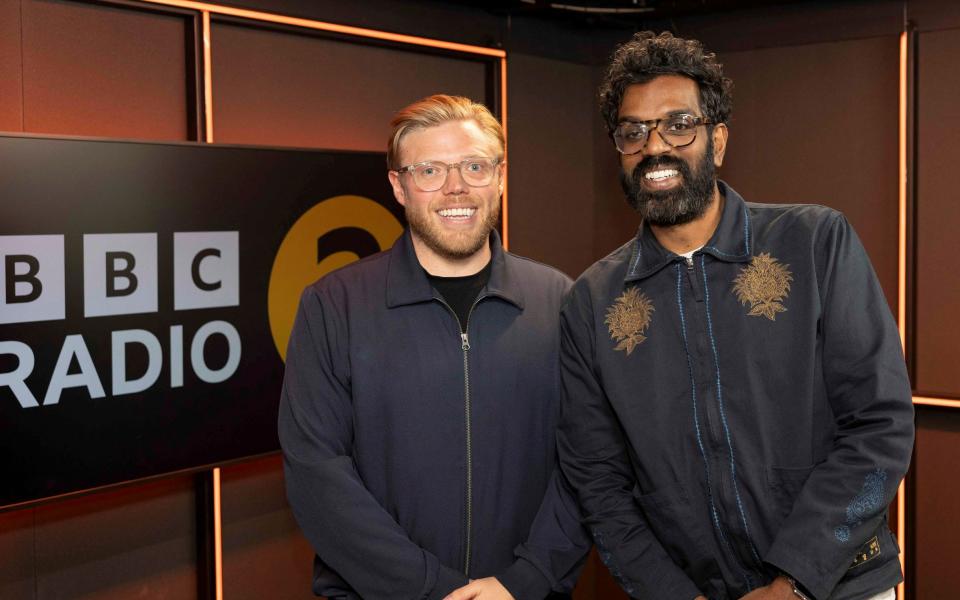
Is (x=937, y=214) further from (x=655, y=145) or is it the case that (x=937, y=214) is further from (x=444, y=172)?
(x=444, y=172)

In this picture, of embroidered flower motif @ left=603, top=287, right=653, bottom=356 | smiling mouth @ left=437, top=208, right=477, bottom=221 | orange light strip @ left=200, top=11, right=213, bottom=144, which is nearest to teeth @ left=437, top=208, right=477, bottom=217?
smiling mouth @ left=437, top=208, right=477, bottom=221

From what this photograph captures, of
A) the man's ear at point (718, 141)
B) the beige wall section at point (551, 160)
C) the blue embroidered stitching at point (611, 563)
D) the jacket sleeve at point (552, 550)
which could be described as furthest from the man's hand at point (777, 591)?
the beige wall section at point (551, 160)

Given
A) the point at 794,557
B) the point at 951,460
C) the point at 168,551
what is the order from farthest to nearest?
the point at 951,460, the point at 168,551, the point at 794,557

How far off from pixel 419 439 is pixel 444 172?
0.55 metres

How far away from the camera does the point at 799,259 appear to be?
1876mm

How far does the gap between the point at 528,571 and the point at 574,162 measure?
8.52ft

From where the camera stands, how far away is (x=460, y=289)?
2098 mm

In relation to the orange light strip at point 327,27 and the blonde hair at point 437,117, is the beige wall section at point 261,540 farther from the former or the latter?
the blonde hair at point 437,117

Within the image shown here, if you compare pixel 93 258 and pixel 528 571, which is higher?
pixel 93 258

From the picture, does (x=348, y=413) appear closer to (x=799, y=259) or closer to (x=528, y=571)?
(x=528, y=571)

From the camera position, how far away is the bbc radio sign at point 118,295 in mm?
2432

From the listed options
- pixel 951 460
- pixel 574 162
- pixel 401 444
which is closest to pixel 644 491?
pixel 401 444

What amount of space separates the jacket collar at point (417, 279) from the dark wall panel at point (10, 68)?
1264 millimetres

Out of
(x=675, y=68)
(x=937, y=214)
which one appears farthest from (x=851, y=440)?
(x=937, y=214)
